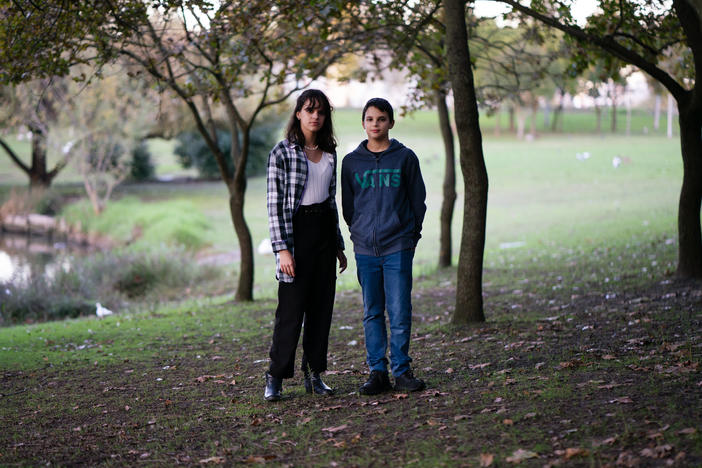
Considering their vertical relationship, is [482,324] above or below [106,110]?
below

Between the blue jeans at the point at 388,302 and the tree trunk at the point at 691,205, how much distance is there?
6073mm

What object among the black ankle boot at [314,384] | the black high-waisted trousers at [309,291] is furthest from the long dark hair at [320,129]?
the black ankle boot at [314,384]

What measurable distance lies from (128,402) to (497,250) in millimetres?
15245

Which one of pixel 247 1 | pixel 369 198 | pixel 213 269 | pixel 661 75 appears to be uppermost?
pixel 247 1

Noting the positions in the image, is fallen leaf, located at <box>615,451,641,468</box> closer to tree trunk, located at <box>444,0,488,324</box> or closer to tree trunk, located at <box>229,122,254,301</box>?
tree trunk, located at <box>444,0,488,324</box>

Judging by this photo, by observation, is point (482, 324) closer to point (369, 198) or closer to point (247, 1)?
point (369, 198)

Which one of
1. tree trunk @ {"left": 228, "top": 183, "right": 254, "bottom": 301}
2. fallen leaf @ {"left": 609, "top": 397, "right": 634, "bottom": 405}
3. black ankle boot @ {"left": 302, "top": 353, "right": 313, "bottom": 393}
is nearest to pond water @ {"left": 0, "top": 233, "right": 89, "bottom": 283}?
tree trunk @ {"left": 228, "top": 183, "right": 254, "bottom": 301}

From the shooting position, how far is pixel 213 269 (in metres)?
22.0

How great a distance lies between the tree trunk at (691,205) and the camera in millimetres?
10453

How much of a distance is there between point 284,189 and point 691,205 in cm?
701

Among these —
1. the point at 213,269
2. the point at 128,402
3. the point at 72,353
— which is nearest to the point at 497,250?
the point at 213,269

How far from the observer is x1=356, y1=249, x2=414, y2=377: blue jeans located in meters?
6.07

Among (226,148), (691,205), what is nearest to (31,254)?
(226,148)

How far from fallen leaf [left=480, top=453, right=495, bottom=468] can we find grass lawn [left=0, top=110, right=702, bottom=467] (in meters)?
0.01
